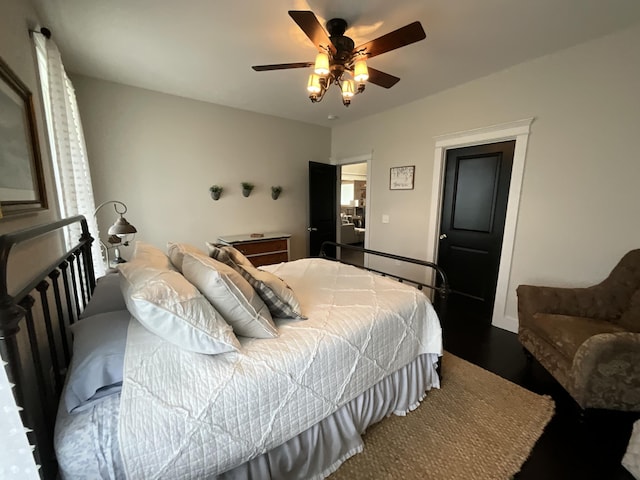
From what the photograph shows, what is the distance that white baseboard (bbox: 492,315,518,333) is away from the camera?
2752 mm

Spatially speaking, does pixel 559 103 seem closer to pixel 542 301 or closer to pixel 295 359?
pixel 542 301

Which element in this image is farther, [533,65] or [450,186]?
[450,186]

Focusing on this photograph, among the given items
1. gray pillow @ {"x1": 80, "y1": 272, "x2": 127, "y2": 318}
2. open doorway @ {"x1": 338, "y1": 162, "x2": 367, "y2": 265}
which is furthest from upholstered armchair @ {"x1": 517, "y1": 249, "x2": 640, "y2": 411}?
open doorway @ {"x1": 338, "y1": 162, "x2": 367, "y2": 265}

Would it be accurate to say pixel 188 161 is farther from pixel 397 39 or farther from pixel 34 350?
pixel 34 350

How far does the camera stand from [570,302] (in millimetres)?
2117

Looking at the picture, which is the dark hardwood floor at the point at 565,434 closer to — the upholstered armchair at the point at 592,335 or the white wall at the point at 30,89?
the upholstered armchair at the point at 592,335

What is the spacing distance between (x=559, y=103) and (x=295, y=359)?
3.07 m

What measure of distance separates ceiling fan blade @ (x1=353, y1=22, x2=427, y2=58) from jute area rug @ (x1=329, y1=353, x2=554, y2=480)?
7.57 ft

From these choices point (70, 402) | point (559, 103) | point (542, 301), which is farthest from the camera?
point (559, 103)

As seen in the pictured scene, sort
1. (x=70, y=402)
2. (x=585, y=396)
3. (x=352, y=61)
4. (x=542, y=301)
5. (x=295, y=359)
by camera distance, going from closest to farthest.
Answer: (x=70, y=402)
(x=295, y=359)
(x=585, y=396)
(x=352, y=61)
(x=542, y=301)

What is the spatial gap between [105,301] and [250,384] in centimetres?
98

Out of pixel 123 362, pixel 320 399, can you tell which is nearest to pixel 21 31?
pixel 123 362

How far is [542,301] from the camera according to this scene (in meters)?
2.15

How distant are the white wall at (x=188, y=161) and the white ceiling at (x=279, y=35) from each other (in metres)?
0.34
